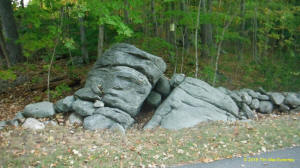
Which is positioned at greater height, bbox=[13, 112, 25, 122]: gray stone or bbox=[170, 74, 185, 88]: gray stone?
bbox=[170, 74, 185, 88]: gray stone

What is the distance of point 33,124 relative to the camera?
738cm

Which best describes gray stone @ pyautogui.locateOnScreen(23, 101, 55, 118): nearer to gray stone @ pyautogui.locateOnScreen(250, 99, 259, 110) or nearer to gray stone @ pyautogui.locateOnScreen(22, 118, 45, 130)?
gray stone @ pyautogui.locateOnScreen(22, 118, 45, 130)

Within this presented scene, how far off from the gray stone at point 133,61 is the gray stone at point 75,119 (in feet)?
7.76

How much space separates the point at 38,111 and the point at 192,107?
5843mm

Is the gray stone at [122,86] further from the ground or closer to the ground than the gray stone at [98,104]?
further from the ground

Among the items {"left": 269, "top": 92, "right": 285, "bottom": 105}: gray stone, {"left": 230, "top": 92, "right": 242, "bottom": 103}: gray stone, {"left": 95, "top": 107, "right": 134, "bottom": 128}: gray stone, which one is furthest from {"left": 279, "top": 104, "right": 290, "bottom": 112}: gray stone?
{"left": 95, "top": 107, "right": 134, "bottom": 128}: gray stone

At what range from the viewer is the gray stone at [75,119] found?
8.18 metres

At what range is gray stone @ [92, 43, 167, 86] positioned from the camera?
9469mm

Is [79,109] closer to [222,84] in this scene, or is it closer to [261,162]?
[261,162]

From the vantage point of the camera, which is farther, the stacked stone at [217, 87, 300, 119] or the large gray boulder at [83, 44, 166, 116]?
the stacked stone at [217, 87, 300, 119]

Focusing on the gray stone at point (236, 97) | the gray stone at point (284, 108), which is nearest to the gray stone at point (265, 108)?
the gray stone at point (284, 108)

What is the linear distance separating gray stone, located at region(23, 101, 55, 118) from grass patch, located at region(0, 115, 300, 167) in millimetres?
1090

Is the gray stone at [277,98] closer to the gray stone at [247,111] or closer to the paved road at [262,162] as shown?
the gray stone at [247,111]

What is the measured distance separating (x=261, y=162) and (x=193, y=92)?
4726mm
